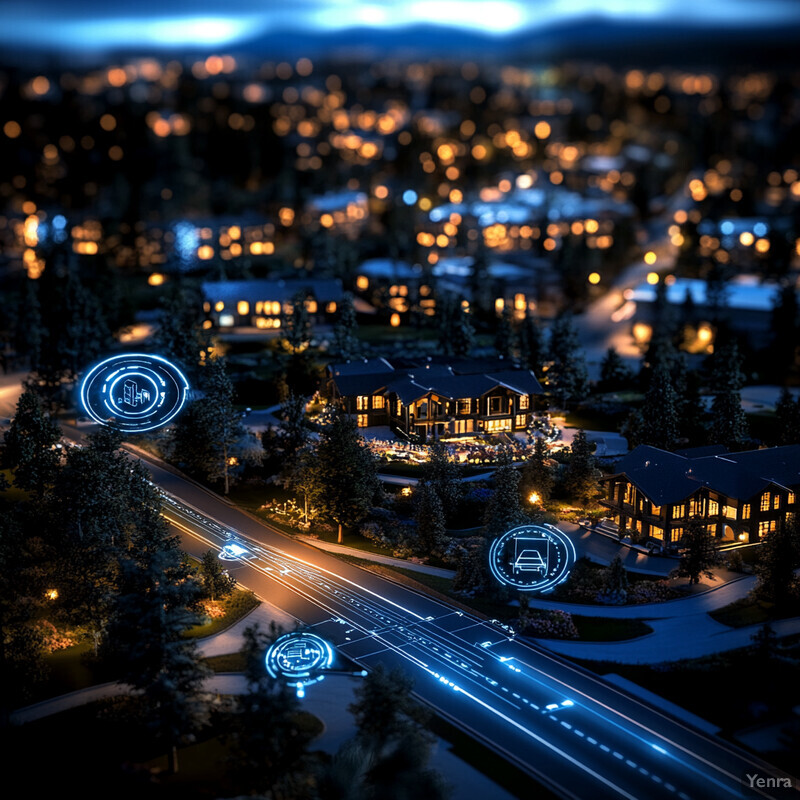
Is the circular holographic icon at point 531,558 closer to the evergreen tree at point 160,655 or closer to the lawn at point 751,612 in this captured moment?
the lawn at point 751,612

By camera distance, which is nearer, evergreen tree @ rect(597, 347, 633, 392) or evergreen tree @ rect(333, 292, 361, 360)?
evergreen tree @ rect(333, 292, 361, 360)

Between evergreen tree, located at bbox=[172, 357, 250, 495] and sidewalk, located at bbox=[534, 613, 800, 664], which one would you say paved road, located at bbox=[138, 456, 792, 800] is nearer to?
sidewalk, located at bbox=[534, 613, 800, 664]

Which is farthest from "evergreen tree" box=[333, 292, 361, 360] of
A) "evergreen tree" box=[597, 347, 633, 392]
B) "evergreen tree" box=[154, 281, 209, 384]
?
"evergreen tree" box=[597, 347, 633, 392]

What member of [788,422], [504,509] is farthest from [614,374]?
[504,509]

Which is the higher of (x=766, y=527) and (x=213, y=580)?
(x=766, y=527)

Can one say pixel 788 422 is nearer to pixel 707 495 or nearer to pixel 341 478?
pixel 707 495

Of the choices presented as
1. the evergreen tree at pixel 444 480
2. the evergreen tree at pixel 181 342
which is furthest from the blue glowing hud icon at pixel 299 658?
the evergreen tree at pixel 181 342

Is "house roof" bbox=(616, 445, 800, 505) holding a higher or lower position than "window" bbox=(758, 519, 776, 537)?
higher
